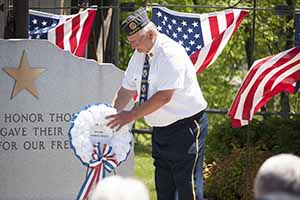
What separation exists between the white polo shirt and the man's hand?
155 mm

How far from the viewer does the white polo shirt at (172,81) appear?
6.25 metres

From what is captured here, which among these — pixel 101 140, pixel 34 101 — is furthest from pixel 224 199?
pixel 101 140

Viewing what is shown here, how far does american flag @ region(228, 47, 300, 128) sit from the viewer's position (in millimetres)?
8445

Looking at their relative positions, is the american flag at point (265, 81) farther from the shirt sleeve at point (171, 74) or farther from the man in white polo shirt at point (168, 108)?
the shirt sleeve at point (171, 74)

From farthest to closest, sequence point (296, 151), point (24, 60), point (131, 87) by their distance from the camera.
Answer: point (296, 151) → point (24, 60) → point (131, 87)

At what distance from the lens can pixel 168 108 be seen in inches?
251

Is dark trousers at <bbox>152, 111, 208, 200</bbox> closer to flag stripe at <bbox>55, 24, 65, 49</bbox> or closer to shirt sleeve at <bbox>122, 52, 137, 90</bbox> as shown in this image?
shirt sleeve at <bbox>122, 52, 137, 90</bbox>

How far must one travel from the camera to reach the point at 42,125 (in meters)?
Result: 8.41

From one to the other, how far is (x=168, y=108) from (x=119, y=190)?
118 inches

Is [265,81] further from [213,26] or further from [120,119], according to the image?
[120,119]

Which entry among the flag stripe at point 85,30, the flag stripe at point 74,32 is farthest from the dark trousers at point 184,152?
the flag stripe at point 85,30

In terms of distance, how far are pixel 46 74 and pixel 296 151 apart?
268cm

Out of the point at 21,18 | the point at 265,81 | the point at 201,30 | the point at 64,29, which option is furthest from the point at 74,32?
the point at 265,81

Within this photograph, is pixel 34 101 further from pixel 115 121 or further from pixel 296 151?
pixel 296 151
